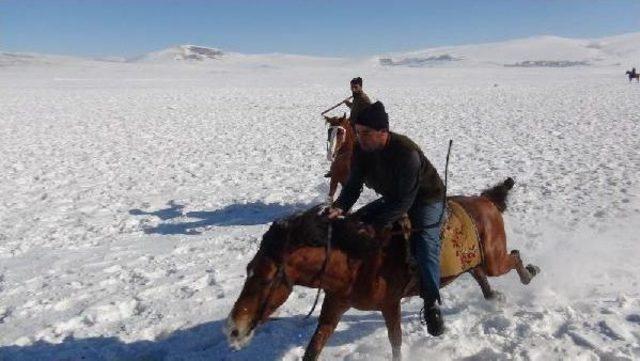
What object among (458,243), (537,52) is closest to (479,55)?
(537,52)

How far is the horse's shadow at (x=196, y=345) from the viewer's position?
16.3 feet

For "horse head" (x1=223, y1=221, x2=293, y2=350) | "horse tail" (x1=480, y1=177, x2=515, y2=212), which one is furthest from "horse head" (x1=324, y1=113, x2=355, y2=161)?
"horse head" (x1=223, y1=221, x2=293, y2=350)

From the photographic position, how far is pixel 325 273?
152 inches

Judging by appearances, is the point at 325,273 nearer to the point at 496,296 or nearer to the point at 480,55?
the point at 496,296

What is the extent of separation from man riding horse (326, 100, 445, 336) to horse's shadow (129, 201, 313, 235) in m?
4.82

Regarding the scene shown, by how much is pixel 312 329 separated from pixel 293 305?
634 mm

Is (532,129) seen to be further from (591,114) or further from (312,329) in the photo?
(312,329)

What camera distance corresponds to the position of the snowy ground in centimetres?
509

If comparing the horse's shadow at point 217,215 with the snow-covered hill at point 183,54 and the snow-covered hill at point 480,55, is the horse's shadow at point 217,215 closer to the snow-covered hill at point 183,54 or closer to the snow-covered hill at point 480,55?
the snow-covered hill at point 480,55

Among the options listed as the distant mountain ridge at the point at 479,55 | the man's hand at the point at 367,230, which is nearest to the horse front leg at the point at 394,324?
the man's hand at the point at 367,230

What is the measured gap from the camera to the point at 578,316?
5258mm

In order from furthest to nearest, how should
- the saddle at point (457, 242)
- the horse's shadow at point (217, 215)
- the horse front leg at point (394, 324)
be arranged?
the horse's shadow at point (217, 215)
the saddle at point (457, 242)
the horse front leg at point (394, 324)

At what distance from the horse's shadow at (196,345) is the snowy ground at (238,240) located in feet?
0.07

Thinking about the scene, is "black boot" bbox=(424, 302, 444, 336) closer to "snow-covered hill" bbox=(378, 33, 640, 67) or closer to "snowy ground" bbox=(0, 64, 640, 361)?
"snowy ground" bbox=(0, 64, 640, 361)
